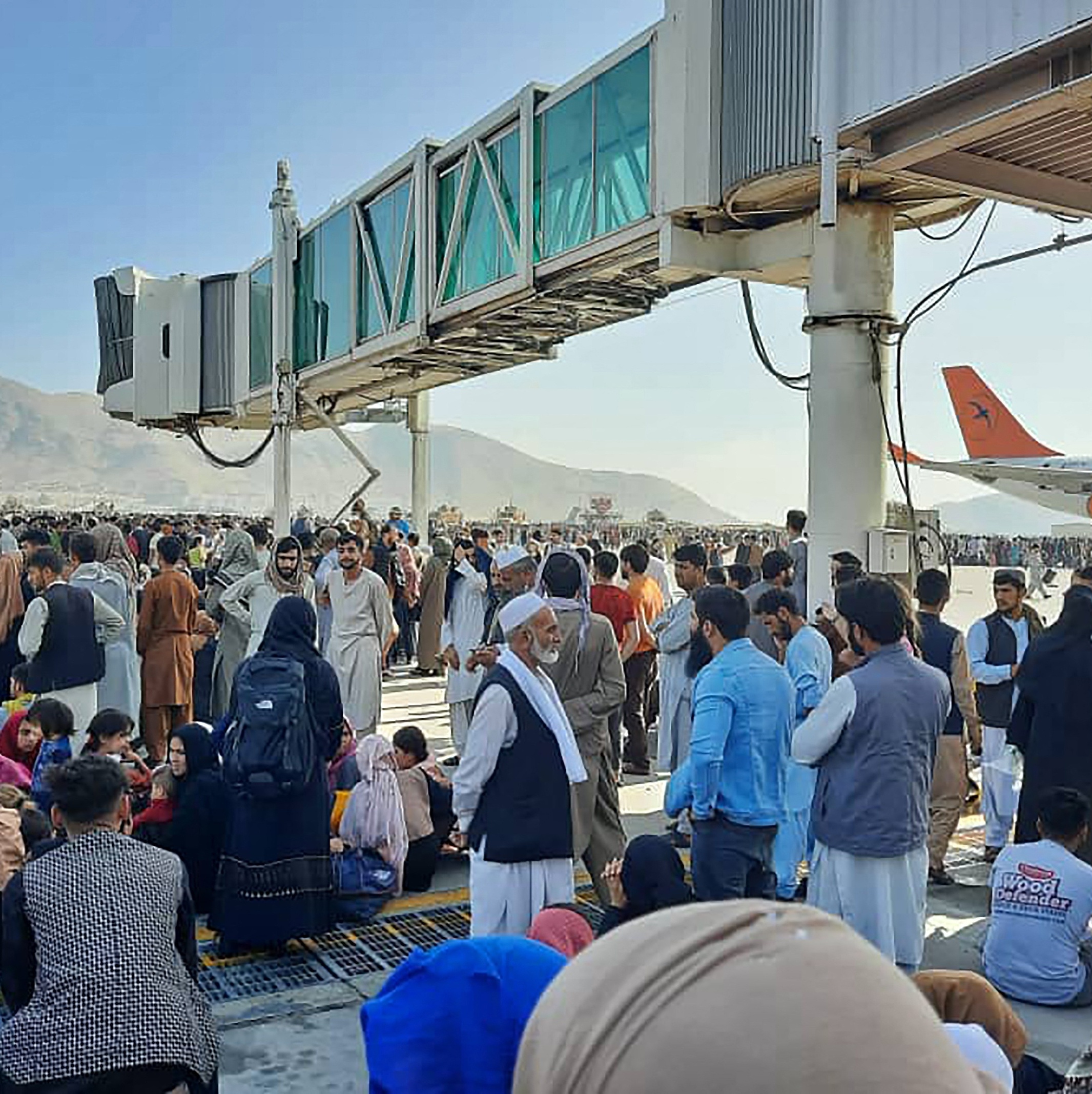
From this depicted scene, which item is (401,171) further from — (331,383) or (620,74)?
(620,74)

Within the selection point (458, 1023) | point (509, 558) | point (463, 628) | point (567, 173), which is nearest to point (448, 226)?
point (567, 173)

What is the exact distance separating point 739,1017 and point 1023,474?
43.2 m

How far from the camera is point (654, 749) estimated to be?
33.9ft

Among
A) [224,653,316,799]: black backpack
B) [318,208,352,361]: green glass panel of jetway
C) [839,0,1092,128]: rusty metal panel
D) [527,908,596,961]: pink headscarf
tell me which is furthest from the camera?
[318,208,352,361]: green glass panel of jetway

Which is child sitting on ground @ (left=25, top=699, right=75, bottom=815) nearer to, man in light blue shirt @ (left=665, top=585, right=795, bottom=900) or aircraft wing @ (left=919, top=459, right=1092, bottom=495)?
man in light blue shirt @ (left=665, top=585, right=795, bottom=900)

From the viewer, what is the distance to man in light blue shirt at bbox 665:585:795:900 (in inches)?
177

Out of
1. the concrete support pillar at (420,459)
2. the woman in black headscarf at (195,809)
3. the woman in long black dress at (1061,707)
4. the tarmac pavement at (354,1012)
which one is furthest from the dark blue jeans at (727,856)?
the concrete support pillar at (420,459)

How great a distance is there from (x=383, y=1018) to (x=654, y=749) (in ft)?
27.5

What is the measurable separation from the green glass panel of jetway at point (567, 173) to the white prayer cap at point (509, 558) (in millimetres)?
3292

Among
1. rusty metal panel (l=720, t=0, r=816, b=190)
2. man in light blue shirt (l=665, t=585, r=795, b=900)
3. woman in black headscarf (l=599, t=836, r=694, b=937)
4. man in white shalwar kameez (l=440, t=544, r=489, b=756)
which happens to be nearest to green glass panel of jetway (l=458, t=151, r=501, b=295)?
man in white shalwar kameez (l=440, t=544, r=489, b=756)

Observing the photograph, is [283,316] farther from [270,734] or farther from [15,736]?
[270,734]

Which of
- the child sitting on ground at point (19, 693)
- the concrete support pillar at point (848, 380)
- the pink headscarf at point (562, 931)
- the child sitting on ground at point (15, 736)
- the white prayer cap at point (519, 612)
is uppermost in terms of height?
the concrete support pillar at point (848, 380)

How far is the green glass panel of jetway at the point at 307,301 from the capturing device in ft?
51.7

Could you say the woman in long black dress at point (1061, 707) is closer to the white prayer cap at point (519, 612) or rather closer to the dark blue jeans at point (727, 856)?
the dark blue jeans at point (727, 856)
